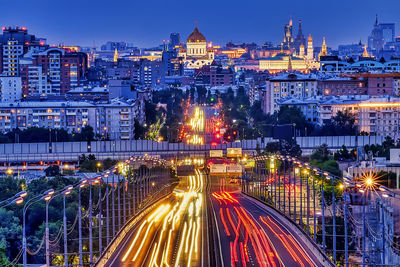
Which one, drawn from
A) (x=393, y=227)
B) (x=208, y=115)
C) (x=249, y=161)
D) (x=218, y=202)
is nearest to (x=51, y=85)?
(x=208, y=115)

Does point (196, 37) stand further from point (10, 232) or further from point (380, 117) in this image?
point (10, 232)

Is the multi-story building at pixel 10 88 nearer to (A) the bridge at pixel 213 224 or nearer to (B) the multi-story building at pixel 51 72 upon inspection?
(B) the multi-story building at pixel 51 72

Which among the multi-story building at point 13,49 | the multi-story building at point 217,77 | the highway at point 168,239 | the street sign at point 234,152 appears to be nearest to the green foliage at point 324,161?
the street sign at point 234,152

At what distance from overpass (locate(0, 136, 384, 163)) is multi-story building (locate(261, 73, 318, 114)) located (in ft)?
70.4

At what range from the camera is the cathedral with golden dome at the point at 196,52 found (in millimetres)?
161750

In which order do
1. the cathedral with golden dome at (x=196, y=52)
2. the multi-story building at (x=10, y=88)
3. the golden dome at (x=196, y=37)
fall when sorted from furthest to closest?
the golden dome at (x=196, y=37)
the cathedral with golden dome at (x=196, y=52)
the multi-story building at (x=10, y=88)

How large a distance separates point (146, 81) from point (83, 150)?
8565cm

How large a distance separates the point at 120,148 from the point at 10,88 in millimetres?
32595

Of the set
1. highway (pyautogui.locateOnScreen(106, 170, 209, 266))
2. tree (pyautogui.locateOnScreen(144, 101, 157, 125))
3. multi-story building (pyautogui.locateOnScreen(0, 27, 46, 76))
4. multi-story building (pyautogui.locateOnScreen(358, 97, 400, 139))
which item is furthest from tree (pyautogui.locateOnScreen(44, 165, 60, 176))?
multi-story building (pyautogui.locateOnScreen(0, 27, 46, 76))

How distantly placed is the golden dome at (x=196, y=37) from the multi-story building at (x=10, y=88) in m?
88.0

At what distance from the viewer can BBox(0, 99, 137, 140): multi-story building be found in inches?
2131

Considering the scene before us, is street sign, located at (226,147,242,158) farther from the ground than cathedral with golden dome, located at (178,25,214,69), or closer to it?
closer to it

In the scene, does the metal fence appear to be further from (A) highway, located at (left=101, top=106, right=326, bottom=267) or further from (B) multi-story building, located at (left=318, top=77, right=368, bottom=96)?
(B) multi-story building, located at (left=318, top=77, right=368, bottom=96)

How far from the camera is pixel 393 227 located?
65.6 ft
